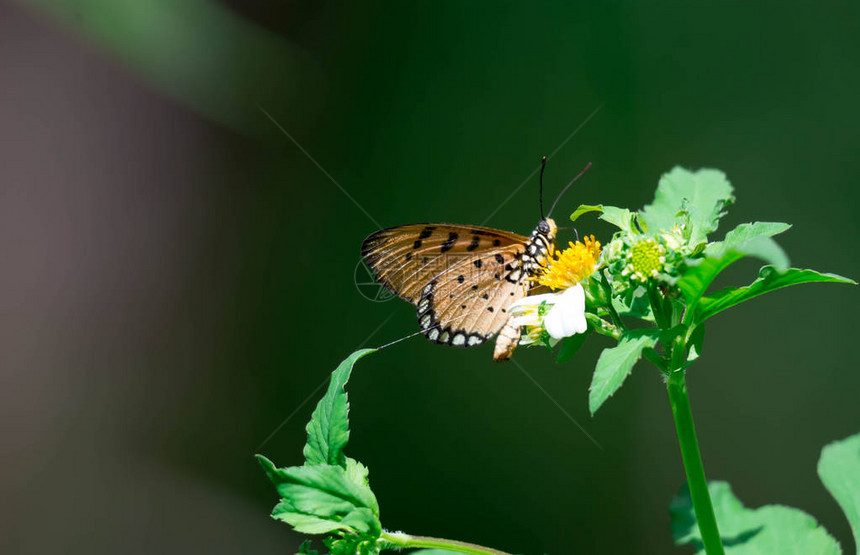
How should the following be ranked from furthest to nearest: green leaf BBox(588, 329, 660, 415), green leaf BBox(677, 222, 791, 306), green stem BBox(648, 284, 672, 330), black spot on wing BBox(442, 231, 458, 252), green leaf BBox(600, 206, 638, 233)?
black spot on wing BBox(442, 231, 458, 252), green leaf BBox(600, 206, 638, 233), green stem BBox(648, 284, 672, 330), green leaf BBox(588, 329, 660, 415), green leaf BBox(677, 222, 791, 306)

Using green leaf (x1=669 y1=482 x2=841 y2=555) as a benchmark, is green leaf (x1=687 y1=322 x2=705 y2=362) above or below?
above

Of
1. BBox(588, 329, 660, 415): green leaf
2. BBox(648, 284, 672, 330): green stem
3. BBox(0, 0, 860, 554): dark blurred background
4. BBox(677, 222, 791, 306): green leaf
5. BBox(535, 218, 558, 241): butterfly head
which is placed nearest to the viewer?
BBox(677, 222, 791, 306): green leaf

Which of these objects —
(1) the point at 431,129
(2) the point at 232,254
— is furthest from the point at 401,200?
(2) the point at 232,254

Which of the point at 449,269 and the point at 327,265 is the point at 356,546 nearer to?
the point at 449,269

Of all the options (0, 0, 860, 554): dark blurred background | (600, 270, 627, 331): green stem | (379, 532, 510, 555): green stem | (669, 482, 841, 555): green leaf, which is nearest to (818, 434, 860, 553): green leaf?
(669, 482, 841, 555): green leaf

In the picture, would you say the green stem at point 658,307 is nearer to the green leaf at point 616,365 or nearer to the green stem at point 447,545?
the green leaf at point 616,365

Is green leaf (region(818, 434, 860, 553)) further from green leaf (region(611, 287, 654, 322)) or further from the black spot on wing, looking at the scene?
the black spot on wing

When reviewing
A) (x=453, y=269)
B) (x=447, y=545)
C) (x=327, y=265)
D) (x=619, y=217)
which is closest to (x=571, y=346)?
(x=619, y=217)
